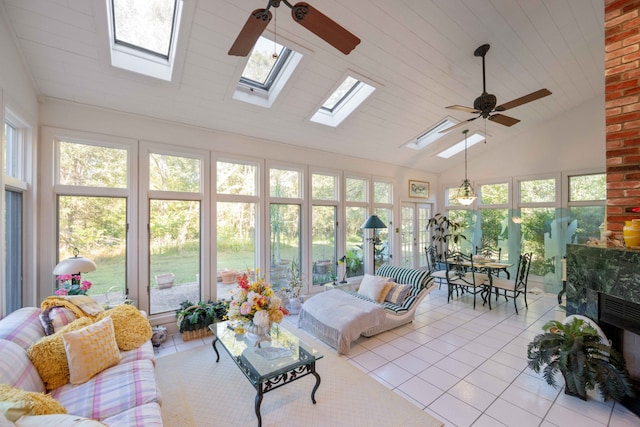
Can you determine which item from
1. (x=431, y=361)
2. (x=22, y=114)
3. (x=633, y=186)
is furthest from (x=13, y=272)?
(x=633, y=186)

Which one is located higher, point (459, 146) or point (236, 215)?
point (459, 146)

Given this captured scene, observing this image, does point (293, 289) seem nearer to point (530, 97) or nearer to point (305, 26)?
point (305, 26)

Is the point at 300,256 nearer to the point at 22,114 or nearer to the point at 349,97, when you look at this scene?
the point at 349,97

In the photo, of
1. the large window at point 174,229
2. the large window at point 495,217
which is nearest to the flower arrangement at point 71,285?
the large window at point 174,229

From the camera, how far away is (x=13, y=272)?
262cm

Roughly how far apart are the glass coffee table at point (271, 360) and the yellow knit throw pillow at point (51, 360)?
3.83ft

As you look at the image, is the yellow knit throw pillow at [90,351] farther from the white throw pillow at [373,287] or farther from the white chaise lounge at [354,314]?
the white throw pillow at [373,287]

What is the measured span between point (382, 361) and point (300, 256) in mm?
2457

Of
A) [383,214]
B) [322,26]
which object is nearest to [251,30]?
[322,26]

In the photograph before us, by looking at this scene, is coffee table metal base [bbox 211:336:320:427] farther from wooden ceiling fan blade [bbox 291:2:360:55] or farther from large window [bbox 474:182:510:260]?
large window [bbox 474:182:510:260]

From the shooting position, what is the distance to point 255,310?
248 centimetres

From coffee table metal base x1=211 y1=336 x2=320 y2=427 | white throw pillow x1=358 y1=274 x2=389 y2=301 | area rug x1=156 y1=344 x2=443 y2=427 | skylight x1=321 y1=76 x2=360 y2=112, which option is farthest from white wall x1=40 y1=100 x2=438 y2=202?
coffee table metal base x1=211 y1=336 x2=320 y2=427

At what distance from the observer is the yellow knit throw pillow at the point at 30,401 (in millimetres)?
1263

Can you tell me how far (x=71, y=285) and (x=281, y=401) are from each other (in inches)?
104
